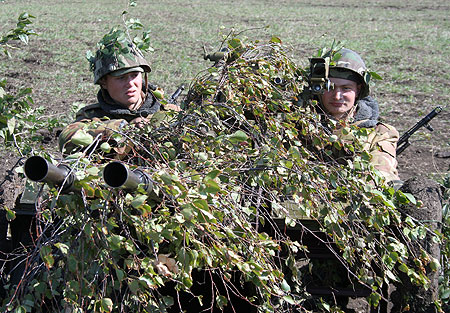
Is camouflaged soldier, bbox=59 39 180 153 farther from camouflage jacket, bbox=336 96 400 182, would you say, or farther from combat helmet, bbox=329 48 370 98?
camouflage jacket, bbox=336 96 400 182

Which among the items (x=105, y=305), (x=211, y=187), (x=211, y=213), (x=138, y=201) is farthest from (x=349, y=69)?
(x=105, y=305)

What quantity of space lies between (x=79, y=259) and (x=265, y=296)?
99cm

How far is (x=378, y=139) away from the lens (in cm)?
566

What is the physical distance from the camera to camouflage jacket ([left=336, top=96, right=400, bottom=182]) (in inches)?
208

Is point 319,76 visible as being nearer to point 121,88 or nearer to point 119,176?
point 121,88

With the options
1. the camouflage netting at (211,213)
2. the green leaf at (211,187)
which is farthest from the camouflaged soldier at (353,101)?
the green leaf at (211,187)

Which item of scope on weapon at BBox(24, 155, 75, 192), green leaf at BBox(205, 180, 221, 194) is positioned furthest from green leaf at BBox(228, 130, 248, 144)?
scope on weapon at BBox(24, 155, 75, 192)

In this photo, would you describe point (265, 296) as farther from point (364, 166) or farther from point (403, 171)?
point (403, 171)

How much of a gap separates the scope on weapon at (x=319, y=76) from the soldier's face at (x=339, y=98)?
36cm

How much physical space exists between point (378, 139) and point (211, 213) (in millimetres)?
2754

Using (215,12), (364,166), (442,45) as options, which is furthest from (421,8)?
(364,166)

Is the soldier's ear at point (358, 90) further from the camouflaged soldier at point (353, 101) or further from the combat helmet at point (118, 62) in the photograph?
the combat helmet at point (118, 62)

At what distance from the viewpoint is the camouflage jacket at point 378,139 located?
5.28 meters

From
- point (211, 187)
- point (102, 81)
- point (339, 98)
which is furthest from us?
point (102, 81)
